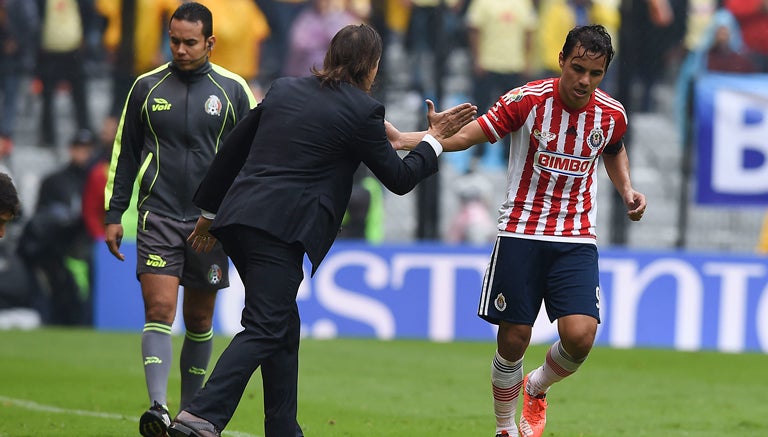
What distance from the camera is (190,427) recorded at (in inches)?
218

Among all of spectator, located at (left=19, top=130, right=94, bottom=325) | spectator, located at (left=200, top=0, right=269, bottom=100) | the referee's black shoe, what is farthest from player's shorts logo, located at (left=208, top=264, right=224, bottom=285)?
spectator, located at (left=19, top=130, right=94, bottom=325)

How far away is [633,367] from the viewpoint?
38.8 feet

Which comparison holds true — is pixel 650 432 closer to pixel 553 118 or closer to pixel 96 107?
pixel 553 118

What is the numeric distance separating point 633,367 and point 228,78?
5.82 meters

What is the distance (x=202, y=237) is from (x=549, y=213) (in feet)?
5.70

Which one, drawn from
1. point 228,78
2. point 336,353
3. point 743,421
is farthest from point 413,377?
point 228,78

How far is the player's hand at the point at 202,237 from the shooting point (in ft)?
20.9

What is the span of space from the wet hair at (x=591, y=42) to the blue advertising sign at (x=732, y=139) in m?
8.51

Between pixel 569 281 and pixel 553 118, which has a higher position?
pixel 553 118

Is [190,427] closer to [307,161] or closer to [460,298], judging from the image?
[307,161]

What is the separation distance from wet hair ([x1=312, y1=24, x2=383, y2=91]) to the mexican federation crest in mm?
1482

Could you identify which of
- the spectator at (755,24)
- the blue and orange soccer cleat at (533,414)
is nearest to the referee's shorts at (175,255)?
the blue and orange soccer cleat at (533,414)

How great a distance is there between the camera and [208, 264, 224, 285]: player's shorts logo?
7.21 m

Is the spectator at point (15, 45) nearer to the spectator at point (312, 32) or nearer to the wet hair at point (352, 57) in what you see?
the spectator at point (312, 32)
